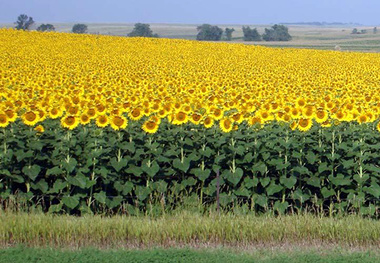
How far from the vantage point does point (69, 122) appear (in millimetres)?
8016

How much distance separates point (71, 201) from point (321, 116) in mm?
3284

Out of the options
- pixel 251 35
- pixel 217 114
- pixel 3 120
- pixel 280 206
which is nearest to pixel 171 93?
pixel 217 114

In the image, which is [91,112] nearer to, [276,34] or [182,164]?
[182,164]

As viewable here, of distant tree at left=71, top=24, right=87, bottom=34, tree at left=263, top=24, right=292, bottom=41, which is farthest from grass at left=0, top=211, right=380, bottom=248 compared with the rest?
distant tree at left=71, top=24, right=87, bottom=34

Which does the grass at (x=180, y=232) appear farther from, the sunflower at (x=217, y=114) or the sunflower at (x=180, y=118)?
the sunflower at (x=217, y=114)

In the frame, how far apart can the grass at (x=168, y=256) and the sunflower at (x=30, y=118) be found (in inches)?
80.6

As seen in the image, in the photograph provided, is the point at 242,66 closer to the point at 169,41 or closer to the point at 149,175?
the point at 169,41

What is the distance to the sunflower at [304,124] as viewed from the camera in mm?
8172

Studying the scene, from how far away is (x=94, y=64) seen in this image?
2203cm

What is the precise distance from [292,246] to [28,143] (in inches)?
133

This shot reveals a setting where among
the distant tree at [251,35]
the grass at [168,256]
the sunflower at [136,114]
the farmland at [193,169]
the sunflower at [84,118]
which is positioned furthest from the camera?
the distant tree at [251,35]

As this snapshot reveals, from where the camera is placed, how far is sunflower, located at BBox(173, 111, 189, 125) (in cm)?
833

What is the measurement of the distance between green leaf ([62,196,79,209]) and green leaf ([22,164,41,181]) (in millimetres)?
441

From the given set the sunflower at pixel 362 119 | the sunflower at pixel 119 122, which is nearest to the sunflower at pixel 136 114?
the sunflower at pixel 119 122
